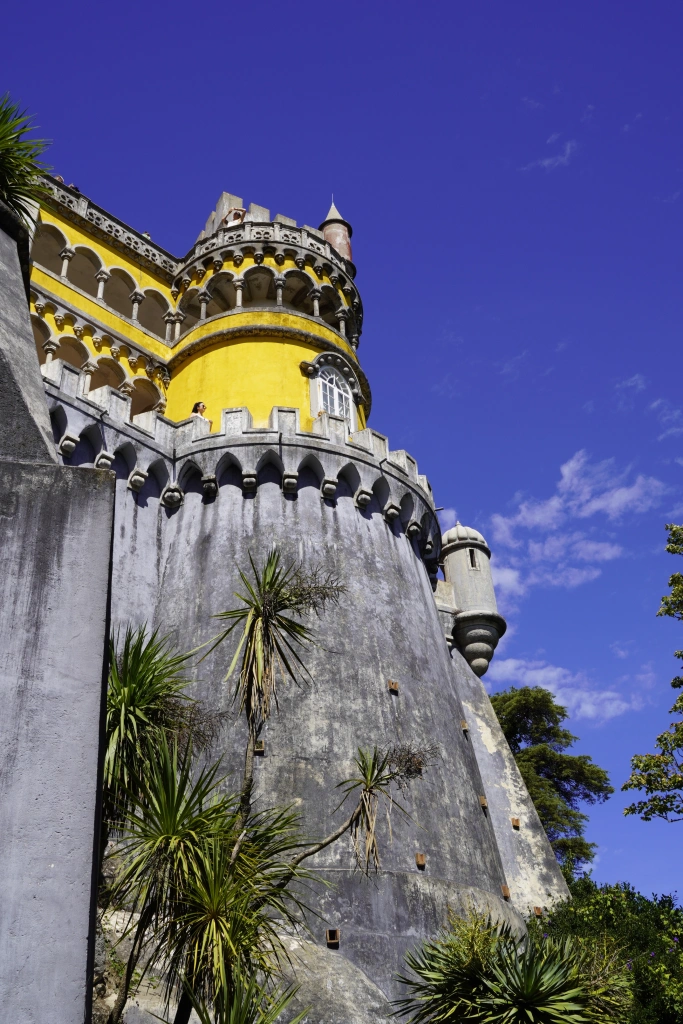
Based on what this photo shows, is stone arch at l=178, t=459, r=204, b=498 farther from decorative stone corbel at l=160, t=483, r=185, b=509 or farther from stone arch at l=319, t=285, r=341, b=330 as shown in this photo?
stone arch at l=319, t=285, r=341, b=330

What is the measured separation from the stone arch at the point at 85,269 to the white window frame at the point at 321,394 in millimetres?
7008

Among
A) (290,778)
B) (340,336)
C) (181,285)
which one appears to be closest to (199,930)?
(290,778)

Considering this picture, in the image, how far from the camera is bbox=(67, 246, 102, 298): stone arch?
27.6 meters

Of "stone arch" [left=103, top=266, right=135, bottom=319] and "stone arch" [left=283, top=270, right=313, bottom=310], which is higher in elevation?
"stone arch" [left=103, top=266, right=135, bottom=319]

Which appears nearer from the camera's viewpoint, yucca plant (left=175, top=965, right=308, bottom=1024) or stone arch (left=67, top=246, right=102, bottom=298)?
yucca plant (left=175, top=965, right=308, bottom=1024)

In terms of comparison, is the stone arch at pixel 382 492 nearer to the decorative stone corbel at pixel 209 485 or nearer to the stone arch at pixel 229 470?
the stone arch at pixel 229 470

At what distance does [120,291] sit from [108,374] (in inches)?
133

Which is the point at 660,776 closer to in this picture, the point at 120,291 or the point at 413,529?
the point at 413,529

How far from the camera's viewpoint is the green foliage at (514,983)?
11430 millimetres

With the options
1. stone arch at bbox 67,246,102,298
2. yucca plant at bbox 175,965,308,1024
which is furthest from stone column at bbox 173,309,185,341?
yucca plant at bbox 175,965,308,1024

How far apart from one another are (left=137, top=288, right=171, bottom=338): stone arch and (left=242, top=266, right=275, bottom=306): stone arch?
103 inches

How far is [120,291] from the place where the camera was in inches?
1129

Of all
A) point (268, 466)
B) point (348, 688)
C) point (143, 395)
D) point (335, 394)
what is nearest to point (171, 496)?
point (268, 466)

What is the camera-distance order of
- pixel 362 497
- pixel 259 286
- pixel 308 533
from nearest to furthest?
1. pixel 308 533
2. pixel 362 497
3. pixel 259 286
